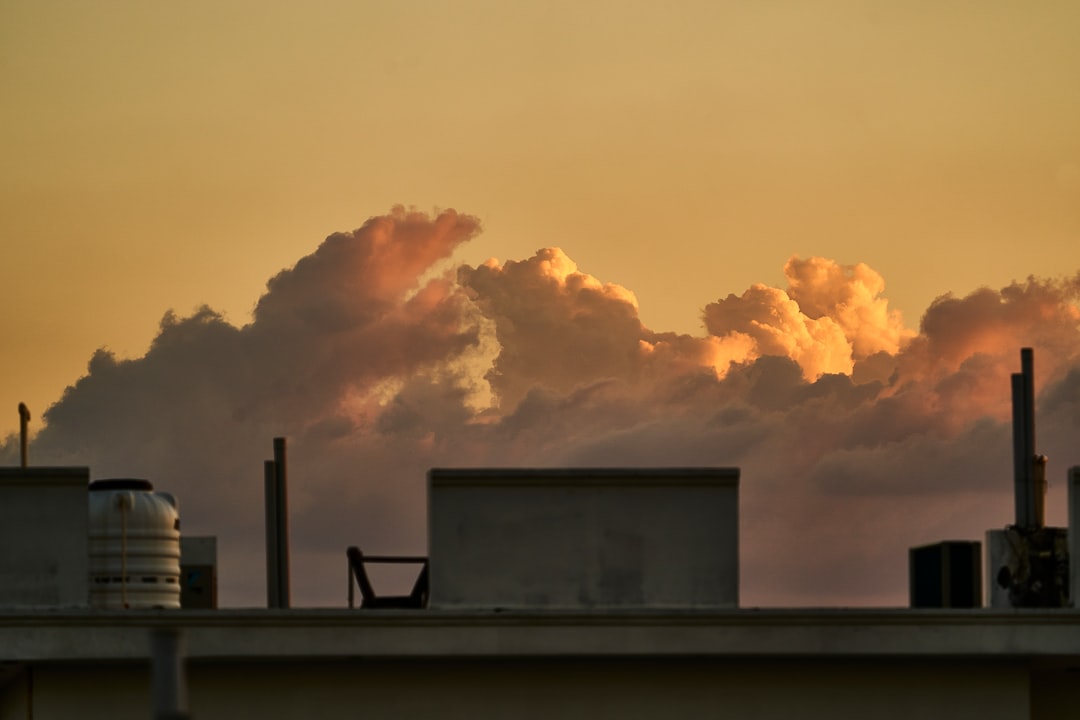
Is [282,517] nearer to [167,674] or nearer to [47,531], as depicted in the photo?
[47,531]

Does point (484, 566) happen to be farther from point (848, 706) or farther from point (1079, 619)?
point (1079, 619)

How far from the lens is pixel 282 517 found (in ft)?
90.0

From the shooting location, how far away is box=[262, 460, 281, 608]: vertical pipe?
2722cm

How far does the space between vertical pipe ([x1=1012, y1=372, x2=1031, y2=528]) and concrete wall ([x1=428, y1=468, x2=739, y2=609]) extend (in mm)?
4332

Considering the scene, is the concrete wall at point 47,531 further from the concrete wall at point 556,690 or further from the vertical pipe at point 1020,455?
the vertical pipe at point 1020,455

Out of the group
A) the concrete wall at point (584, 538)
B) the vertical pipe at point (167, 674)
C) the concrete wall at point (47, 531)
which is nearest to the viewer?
the vertical pipe at point (167, 674)

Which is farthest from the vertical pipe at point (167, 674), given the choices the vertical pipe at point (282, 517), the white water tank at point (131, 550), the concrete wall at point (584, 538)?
the vertical pipe at point (282, 517)

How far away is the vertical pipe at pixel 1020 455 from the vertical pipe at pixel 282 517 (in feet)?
30.8

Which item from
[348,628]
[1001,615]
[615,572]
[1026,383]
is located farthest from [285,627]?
[1026,383]

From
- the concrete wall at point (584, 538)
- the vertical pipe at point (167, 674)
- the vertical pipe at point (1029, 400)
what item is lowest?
the vertical pipe at point (167, 674)

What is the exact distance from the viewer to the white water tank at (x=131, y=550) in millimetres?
24797

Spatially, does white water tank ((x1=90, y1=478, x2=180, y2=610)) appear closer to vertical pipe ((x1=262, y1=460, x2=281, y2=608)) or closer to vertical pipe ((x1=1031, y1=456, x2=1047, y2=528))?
vertical pipe ((x1=262, y1=460, x2=281, y2=608))

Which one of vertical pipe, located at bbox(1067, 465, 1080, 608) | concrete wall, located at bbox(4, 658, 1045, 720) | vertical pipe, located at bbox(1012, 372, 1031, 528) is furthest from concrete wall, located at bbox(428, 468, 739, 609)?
vertical pipe, located at bbox(1012, 372, 1031, 528)

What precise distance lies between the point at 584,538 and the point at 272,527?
4946mm
